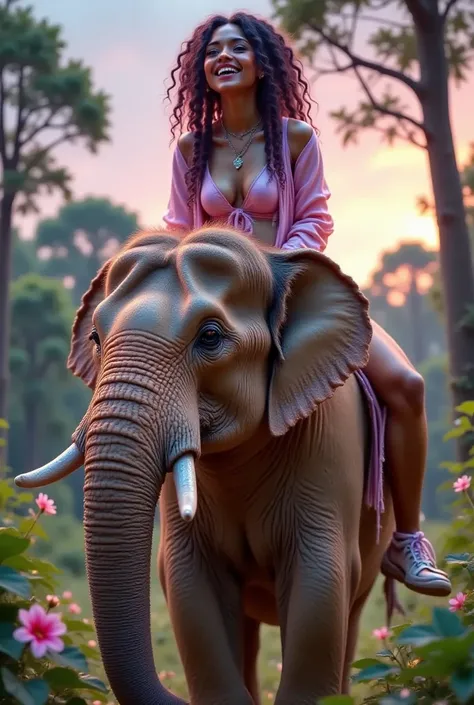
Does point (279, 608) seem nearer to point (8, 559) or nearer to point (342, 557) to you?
point (342, 557)

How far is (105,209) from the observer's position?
25297mm

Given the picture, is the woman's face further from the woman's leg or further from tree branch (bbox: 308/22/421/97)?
tree branch (bbox: 308/22/421/97)

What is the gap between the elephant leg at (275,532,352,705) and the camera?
203cm

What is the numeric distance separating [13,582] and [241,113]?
1506mm

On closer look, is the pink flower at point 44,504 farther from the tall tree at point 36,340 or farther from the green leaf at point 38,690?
the tall tree at point 36,340

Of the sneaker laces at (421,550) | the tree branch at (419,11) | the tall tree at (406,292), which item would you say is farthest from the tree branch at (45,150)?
the tall tree at (406,292)

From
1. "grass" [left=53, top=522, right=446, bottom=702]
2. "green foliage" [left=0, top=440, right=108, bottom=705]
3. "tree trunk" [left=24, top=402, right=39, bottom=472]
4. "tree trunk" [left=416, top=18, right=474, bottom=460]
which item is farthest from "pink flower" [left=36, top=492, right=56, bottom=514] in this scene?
"tree trunk" [left=24, top=402, right=39, bottom=472]

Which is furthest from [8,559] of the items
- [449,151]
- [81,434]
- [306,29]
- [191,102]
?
[306,29]

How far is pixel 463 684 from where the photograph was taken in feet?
4.37

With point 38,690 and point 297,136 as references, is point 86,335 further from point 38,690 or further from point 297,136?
point 38,690

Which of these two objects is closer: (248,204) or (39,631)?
(39,631)

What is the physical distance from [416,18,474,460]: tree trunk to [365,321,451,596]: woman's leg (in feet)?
11.6

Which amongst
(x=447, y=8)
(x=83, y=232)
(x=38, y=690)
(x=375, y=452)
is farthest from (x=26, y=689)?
(x=83, y=232)

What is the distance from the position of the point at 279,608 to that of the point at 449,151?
4.83 m
